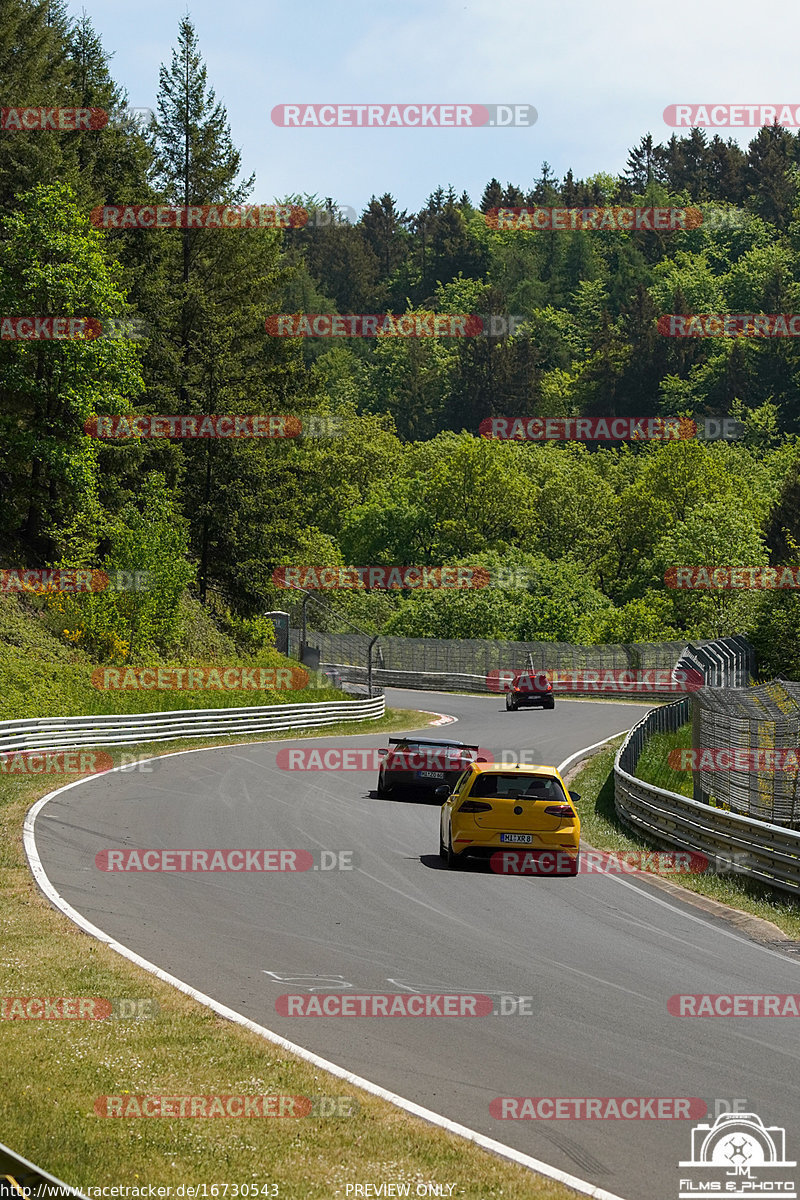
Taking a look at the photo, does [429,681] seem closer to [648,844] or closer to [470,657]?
[470,657]

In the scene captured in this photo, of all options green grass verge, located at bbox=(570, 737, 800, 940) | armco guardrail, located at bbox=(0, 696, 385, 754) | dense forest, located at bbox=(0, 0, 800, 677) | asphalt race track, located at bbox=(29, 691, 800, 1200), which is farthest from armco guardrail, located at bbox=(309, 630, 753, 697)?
asphalt race track, located at bbox=(29, 691, 800, 1200)

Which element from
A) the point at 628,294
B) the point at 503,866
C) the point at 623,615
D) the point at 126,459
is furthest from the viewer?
the point at 628,294

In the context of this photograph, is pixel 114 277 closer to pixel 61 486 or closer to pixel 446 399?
pixel 61 486

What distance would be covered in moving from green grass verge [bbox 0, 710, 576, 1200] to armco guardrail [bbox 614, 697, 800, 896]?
26.8 ft

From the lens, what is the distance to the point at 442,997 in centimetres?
1006

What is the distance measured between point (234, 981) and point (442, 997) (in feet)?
5.31

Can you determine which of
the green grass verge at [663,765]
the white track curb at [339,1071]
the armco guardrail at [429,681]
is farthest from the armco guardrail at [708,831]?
the armco guardrail at [429,681]

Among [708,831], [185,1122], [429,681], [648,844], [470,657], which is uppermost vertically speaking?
[185,1122]

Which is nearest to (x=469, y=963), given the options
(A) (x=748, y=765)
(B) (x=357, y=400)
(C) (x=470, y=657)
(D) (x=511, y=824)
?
(D) (x=511, y=824)

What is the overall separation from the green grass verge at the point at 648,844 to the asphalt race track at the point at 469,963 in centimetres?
75

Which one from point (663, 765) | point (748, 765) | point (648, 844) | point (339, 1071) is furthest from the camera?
point (663, 765)

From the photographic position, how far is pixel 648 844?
21.4 meters

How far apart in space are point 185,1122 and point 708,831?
12425mm

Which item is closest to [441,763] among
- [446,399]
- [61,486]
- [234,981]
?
[234,981]
